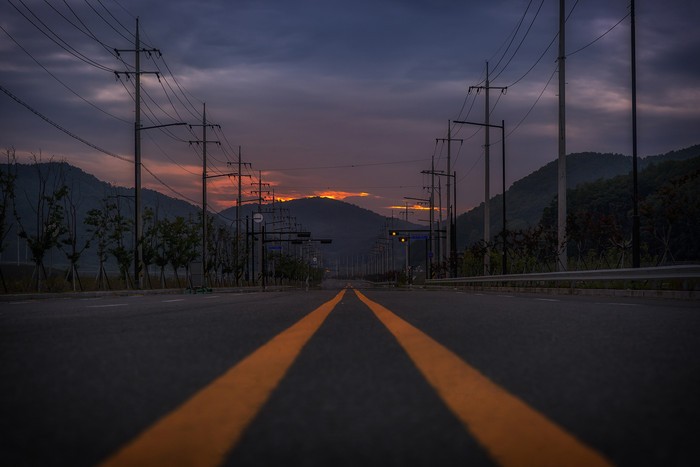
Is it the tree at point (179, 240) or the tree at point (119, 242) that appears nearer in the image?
the tree at point (119, 242)

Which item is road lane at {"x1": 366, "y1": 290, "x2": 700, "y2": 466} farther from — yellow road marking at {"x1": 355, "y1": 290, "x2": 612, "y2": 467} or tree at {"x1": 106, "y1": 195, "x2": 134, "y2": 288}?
tree at {"x1": 106, "y1": 195, "x2": 134, "y2": 288}

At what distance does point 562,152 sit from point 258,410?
3102cm

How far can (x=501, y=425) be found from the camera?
260 cm

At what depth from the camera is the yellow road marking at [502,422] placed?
7.22 ft

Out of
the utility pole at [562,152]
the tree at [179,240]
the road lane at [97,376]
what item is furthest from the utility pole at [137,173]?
the road lane at [97,376]

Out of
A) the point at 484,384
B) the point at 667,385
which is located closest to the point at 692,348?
the point at 667,385

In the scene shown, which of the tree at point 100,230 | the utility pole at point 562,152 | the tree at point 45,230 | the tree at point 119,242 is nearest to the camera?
the tree at point 45,230

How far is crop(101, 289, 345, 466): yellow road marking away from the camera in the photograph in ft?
7.25

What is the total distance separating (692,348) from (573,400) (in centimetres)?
218

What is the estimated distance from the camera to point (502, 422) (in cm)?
265

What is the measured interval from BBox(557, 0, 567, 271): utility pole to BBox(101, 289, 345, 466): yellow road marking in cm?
2774

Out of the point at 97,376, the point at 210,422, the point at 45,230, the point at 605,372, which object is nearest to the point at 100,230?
the point at 45,230

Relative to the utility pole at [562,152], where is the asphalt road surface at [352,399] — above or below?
below

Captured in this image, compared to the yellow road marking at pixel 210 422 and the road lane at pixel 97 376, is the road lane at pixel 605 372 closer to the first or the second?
the yellow road marking at pixel 210 422
